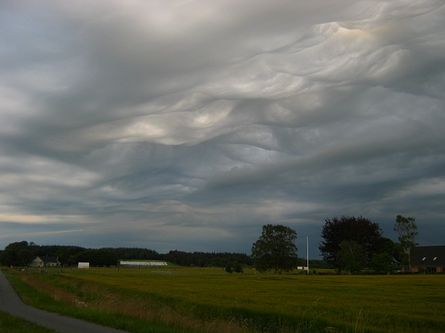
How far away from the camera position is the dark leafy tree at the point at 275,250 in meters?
151

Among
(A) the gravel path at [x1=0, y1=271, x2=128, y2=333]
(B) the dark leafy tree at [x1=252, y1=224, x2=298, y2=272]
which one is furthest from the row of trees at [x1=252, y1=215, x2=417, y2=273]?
(A) the gravel path at [x1=0, y1=271, x2=128, y2=333]

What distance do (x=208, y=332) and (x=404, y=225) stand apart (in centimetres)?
14049

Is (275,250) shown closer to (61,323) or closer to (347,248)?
(347,248)

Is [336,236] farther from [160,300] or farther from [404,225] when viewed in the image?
[160,300]

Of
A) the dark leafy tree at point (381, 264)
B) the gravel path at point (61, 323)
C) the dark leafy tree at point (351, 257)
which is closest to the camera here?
the gravel path at point (61, 323)

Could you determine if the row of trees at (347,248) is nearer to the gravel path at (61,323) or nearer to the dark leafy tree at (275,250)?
the dark leafy tree at (275,250)

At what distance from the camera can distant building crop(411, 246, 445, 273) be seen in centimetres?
14925

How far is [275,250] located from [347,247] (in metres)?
28.3

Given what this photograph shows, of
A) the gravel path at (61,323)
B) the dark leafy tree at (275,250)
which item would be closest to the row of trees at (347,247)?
the dark leafy tree at (275,250)

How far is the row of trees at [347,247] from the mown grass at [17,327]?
367 feet

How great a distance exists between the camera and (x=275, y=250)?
153500mm

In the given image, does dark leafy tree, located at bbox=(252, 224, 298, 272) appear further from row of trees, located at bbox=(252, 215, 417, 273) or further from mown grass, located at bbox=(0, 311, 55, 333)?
mown grass, located at bbox=(0, 311, 55, 333)

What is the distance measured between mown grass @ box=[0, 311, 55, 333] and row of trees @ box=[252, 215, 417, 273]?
11178 cm

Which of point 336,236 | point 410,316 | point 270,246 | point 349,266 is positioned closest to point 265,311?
point 410,316
